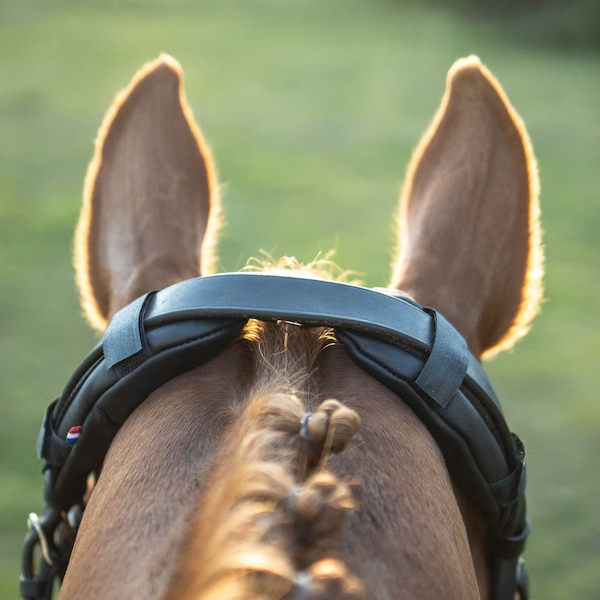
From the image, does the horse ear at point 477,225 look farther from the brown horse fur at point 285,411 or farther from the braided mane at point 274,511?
the braided mane at point 274,511

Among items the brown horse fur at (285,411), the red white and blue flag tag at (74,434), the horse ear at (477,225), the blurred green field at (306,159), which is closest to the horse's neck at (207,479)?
the brown horse fur at (285,411)

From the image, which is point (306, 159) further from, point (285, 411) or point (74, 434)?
point (285, 411)

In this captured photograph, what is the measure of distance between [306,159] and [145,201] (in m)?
6.14

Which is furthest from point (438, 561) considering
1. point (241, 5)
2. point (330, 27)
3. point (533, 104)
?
point (241, 5)

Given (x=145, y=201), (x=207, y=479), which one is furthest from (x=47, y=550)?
(x=207, y=479)

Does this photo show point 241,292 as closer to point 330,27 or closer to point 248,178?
A: point 248,178

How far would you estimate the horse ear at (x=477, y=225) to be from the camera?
170cm

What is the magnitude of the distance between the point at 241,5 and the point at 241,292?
1214 centimetres

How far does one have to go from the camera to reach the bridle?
1248mm

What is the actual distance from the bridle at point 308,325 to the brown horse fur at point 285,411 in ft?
0.10

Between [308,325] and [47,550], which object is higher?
[308,325]

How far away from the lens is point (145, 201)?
1.79 m

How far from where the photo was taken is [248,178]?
7344 mm

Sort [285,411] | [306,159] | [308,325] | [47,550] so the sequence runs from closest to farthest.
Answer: [285,411] → [308,325] → [47,550] → [306,159]
